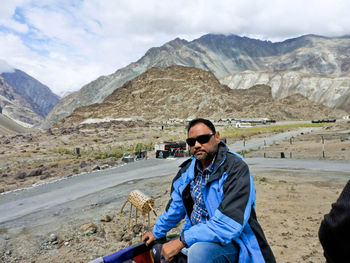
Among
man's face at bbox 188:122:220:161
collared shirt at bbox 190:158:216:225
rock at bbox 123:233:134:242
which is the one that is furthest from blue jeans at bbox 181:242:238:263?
rock at bbox 123:233:134:242

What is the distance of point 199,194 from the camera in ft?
9.20

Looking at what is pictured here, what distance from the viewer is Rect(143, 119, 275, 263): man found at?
7.72ft

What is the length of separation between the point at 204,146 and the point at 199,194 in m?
0.54

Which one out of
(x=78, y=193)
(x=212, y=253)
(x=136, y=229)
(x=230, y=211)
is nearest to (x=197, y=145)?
(x=230, y=211)

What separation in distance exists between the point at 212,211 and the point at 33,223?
7.00 meters

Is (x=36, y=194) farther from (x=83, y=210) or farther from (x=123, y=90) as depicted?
(x=123, y=90)

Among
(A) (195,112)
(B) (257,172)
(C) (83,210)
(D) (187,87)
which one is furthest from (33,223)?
(D) (187,87)

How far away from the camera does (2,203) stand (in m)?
10.3

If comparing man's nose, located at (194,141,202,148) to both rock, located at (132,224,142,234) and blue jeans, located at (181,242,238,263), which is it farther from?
rock, located at (132,224,142,234)

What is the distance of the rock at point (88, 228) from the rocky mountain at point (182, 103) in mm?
85692

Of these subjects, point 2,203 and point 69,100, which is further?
point 69,100

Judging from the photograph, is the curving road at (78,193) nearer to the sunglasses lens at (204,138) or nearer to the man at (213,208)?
the man at (213,208)

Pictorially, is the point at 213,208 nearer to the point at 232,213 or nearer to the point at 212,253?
the point at 232,213

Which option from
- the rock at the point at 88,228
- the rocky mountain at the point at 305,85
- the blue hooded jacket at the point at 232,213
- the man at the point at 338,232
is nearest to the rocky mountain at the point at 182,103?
the rocky mountain at the point at 305,85
